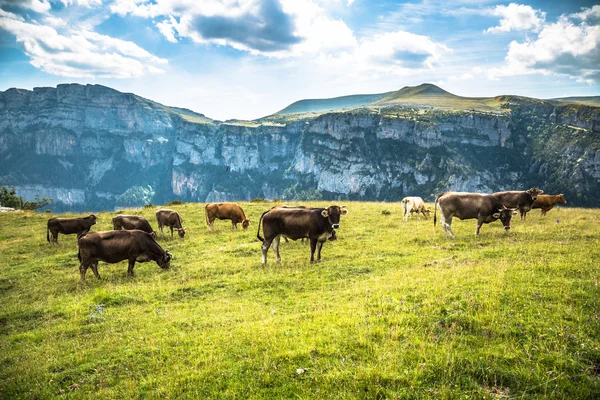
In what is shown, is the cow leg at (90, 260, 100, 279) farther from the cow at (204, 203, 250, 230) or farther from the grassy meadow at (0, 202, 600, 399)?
the cow at (204, 203, 250, 230)

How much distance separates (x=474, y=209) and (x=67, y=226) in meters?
26.3

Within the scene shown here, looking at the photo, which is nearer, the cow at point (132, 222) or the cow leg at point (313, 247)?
the cow leg at point (313, 247)

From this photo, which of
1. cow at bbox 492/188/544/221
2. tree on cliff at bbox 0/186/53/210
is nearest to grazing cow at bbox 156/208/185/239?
cow at bbox 492/188/544/221

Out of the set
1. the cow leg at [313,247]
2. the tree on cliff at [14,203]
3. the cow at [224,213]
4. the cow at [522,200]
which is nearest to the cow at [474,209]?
the cow at [522,200]

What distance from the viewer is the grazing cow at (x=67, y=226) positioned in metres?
21.9

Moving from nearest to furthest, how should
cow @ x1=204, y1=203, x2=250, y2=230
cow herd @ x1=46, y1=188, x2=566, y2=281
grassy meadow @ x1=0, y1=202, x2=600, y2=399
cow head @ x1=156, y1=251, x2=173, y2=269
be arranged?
grassy meadow @ x1=0, y1=202, x2=600, y2=399, cow herd @ x1=46, y1=188, x2=566, y2=281, cow head @ x1=156, y1=251, x2=173, y2=269, cow @ x1=204, y1=203, x2=250, y2=230

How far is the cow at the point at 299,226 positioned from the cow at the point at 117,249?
16.8ft

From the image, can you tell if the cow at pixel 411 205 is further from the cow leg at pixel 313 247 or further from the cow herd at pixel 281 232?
the cow leg at pixel 313 247

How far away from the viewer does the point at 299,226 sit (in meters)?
15.2

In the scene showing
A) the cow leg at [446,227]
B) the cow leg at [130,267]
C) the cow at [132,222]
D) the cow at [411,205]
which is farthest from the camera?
the cow at [411,205]

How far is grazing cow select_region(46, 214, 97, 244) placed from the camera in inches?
862

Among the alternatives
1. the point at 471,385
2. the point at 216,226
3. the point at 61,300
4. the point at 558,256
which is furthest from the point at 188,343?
the point at 216,226

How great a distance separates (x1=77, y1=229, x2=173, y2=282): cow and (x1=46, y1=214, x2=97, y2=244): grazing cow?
9594mm

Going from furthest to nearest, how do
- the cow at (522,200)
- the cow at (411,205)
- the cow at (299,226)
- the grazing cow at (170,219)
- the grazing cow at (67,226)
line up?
the cow at (411,205) < the grazing cow at (170,219) < the cow at (522,200) < the grazing cow at (67,226) < the cow at (299,226)
